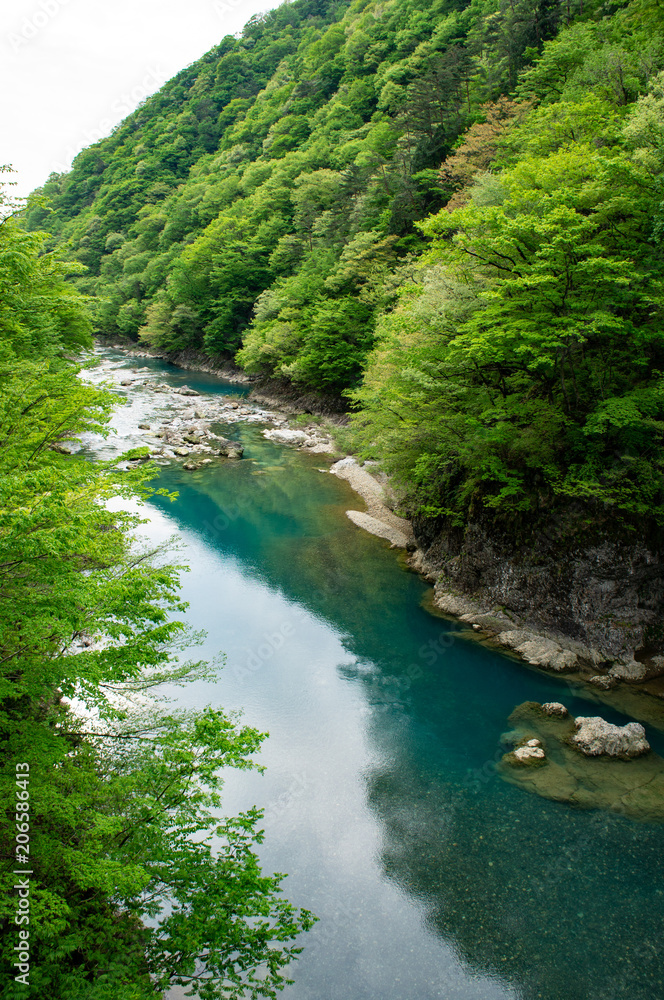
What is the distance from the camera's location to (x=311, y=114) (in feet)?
194

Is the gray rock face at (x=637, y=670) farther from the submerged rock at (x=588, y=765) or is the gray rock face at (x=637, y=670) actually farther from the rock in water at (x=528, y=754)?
the rock in water at (x=528, y=754)

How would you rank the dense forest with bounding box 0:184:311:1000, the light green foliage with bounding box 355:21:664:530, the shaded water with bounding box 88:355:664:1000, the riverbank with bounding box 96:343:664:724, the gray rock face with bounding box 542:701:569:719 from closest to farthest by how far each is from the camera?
the dense forest with bounding box 0:184:311:1000 → the shaded water with bounding box 88:355:664:1000 → the gray rock face with bounding box 542:701:569:719 → the light green foliage with bounding box 355:21:664:530 → the riverbank with bounding box 96:343:664:724

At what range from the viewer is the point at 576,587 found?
11.9 m

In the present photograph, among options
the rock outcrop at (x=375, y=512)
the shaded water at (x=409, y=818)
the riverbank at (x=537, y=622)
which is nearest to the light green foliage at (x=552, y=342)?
the riverbank at (x=537, y=622)

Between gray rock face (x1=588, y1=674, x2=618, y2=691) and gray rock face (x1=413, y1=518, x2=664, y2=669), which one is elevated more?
gray rock face (x1=413, y1=518, x2=664, y2=669)

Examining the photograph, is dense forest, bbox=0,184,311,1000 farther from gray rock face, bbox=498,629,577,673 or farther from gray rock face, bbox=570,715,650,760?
gray rock face, bbox=498,629,577,673

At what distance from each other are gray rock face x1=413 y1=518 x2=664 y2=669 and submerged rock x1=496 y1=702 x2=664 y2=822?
7.37 feet

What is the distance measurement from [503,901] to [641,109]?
14851mm

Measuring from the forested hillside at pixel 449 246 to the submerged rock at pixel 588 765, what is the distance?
4.62 metres

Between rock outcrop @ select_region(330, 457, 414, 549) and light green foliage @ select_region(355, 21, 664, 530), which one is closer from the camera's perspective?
light green foliage @ select_region(355, 21, 664, 530)

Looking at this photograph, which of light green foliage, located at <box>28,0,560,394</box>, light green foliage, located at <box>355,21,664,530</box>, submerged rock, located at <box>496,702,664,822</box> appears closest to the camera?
submerged rock, located at <box>496,702,664,822</box>

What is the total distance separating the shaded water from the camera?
6363 mm

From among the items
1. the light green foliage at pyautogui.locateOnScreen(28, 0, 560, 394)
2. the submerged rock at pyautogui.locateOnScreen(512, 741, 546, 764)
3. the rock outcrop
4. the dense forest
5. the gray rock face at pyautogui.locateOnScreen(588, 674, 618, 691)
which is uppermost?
the light green foliage at pyautogui.locateOnScreen(28, 0, 560, 394)

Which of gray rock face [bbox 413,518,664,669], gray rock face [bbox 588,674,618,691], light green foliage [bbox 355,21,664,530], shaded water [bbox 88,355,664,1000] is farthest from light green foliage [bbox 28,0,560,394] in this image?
gray rock face [bbox 588,674,618,691]
